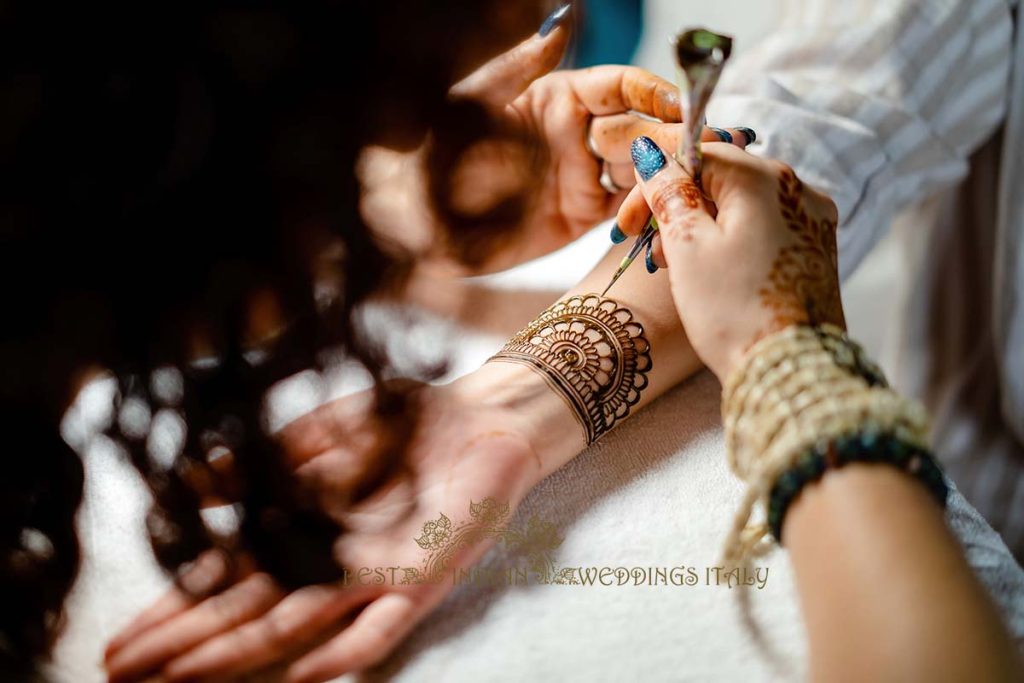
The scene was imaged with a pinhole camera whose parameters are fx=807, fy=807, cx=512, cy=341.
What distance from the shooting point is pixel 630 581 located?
479mm

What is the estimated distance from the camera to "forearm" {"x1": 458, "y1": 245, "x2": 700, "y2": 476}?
548mm

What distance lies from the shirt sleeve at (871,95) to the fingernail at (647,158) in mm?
213

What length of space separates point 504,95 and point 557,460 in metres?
0.29

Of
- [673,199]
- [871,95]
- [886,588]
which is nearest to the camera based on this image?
[886,588]

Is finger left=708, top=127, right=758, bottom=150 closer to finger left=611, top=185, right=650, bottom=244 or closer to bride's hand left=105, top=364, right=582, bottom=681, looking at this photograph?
finger left=611, top=185, right=650, bottom=244

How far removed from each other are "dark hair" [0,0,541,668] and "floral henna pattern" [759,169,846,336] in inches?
9.6

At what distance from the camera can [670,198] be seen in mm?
446

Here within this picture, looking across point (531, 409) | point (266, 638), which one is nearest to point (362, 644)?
point (266, 638)

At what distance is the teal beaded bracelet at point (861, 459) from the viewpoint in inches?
14.0

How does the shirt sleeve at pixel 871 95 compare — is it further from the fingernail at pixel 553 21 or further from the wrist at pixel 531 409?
the wrist at pixel 531 409

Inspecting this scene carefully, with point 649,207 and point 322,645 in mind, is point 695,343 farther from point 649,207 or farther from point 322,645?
point 322,645

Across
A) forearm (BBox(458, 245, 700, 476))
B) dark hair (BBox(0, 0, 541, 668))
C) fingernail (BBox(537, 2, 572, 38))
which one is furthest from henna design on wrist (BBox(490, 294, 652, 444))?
fingernail (BBox(537, 2, 572, 38))

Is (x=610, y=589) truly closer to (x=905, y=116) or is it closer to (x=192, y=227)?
(x=192, y=227)

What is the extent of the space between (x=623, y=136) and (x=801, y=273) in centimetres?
27
